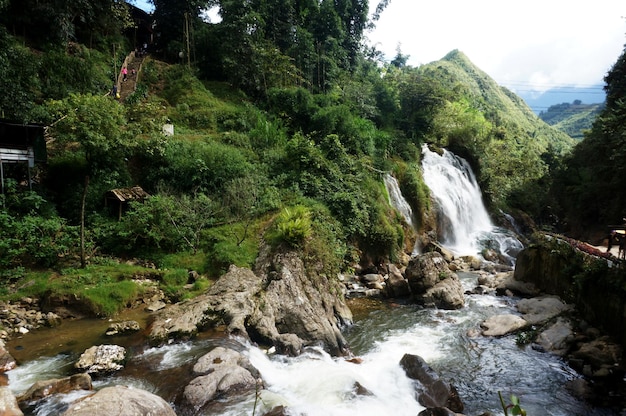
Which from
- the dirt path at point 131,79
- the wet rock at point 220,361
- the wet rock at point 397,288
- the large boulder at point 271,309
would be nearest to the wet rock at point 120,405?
the wet rock at point 220,361

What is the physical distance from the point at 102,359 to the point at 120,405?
114 inches

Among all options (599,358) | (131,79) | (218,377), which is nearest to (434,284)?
(599,358)

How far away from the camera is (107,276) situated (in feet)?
36.7

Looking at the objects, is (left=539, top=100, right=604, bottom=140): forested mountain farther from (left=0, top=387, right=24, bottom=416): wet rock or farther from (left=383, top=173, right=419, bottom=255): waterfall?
(left=0, top=387, right=24, bottom=416): wet rock

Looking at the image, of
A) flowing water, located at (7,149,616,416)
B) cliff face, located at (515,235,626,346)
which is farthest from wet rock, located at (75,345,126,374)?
cliff face, located at (515,235,626,346)

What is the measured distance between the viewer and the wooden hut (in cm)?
1417

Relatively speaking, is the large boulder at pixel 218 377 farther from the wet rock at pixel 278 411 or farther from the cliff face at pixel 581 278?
the cliff face at pixel 581 278

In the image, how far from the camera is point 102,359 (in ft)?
25.8

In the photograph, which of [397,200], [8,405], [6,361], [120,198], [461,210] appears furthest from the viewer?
[461,210]

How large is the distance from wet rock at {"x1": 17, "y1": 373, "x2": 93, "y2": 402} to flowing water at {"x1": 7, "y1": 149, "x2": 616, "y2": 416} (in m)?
0.19

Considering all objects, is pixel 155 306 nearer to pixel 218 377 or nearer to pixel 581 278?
pixel 218 377

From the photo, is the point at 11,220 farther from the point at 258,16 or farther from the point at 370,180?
the point at 258,16

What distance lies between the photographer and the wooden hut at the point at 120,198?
14.2 metres

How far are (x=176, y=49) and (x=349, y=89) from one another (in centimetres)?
1595
